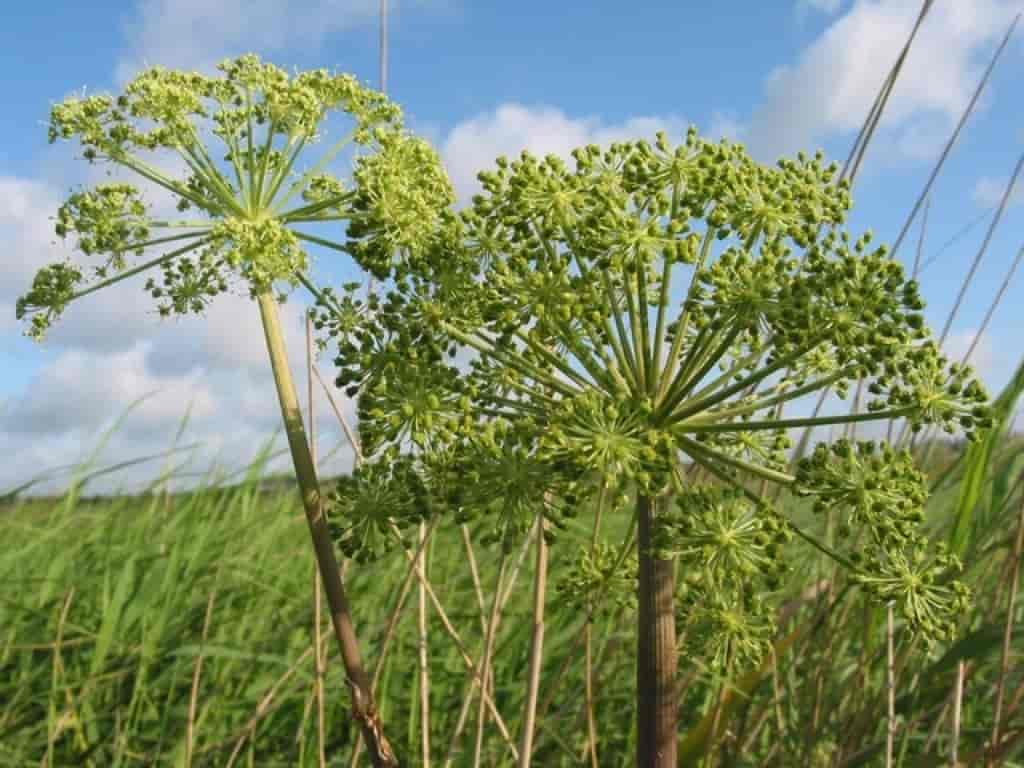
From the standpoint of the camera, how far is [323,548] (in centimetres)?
180

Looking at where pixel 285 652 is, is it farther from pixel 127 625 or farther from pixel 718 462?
pixel 718 462

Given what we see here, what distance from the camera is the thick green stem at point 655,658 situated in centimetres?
181

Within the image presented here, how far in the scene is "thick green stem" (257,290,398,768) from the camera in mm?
1745

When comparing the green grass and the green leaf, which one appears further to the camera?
the green grass

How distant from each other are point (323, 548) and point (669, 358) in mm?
703

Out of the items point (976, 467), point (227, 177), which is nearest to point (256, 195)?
point (227, 177)

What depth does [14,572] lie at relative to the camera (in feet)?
19.8

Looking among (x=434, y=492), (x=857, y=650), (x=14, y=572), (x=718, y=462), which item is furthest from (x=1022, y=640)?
(x=14, y=572)

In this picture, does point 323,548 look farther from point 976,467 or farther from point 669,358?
point 976,467

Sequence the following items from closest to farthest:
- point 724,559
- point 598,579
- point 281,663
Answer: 1. point 724,559
2. point 598,579
3. point 281,663

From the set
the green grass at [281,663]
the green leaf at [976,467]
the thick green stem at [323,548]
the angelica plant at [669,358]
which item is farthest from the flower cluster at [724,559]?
the green grass at [281,663]

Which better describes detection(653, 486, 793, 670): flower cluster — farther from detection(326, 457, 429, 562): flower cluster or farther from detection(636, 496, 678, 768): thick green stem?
detection(326, 457, 429, 562): flower cluster

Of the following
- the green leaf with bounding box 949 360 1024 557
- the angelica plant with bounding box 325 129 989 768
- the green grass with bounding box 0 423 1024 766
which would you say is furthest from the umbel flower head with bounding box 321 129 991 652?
the green grass with bounding box 0 423 1024 766

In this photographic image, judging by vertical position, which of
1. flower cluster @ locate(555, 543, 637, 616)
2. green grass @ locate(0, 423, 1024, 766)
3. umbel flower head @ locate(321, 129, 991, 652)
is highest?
umbel flower head @ locate(321, 129, 991, 652)
